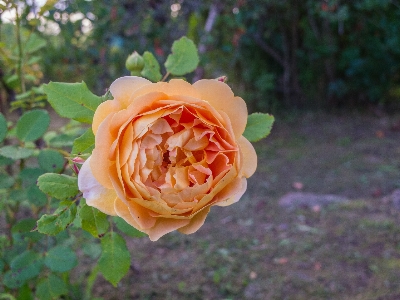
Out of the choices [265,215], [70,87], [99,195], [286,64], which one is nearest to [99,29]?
[265,215]

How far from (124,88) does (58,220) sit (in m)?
0.22

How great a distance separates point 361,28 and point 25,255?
4423 mm

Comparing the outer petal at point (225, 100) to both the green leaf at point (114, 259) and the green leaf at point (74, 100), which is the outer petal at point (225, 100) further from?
the green leaf at point (114, 259)

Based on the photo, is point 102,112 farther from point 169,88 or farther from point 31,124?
point 31,124

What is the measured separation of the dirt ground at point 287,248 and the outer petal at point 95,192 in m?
1.12

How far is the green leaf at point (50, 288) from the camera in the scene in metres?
0.92

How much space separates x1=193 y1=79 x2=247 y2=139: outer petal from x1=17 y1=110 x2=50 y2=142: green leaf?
432 millimetres

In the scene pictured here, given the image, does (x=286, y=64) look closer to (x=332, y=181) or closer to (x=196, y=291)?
(x=332, y=181)

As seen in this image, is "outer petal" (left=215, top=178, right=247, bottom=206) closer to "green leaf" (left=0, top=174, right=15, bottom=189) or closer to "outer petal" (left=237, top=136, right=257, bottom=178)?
"outer petal" (left=237, top=136, right=257, bottom=178)

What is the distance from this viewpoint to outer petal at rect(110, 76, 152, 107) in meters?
0.48

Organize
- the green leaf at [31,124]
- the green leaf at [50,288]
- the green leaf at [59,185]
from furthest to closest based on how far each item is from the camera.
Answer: the green leaf at [50,288]
the green leaf at [31,124]
the green leaf at [59,185]

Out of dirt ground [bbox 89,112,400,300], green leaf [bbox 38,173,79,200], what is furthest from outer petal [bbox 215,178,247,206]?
dirt ground [bbox 89,112,400,300]

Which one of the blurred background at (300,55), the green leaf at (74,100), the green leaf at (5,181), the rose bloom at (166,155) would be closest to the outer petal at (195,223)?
the rose bloom at (166,155)

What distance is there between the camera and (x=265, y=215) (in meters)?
2.29
